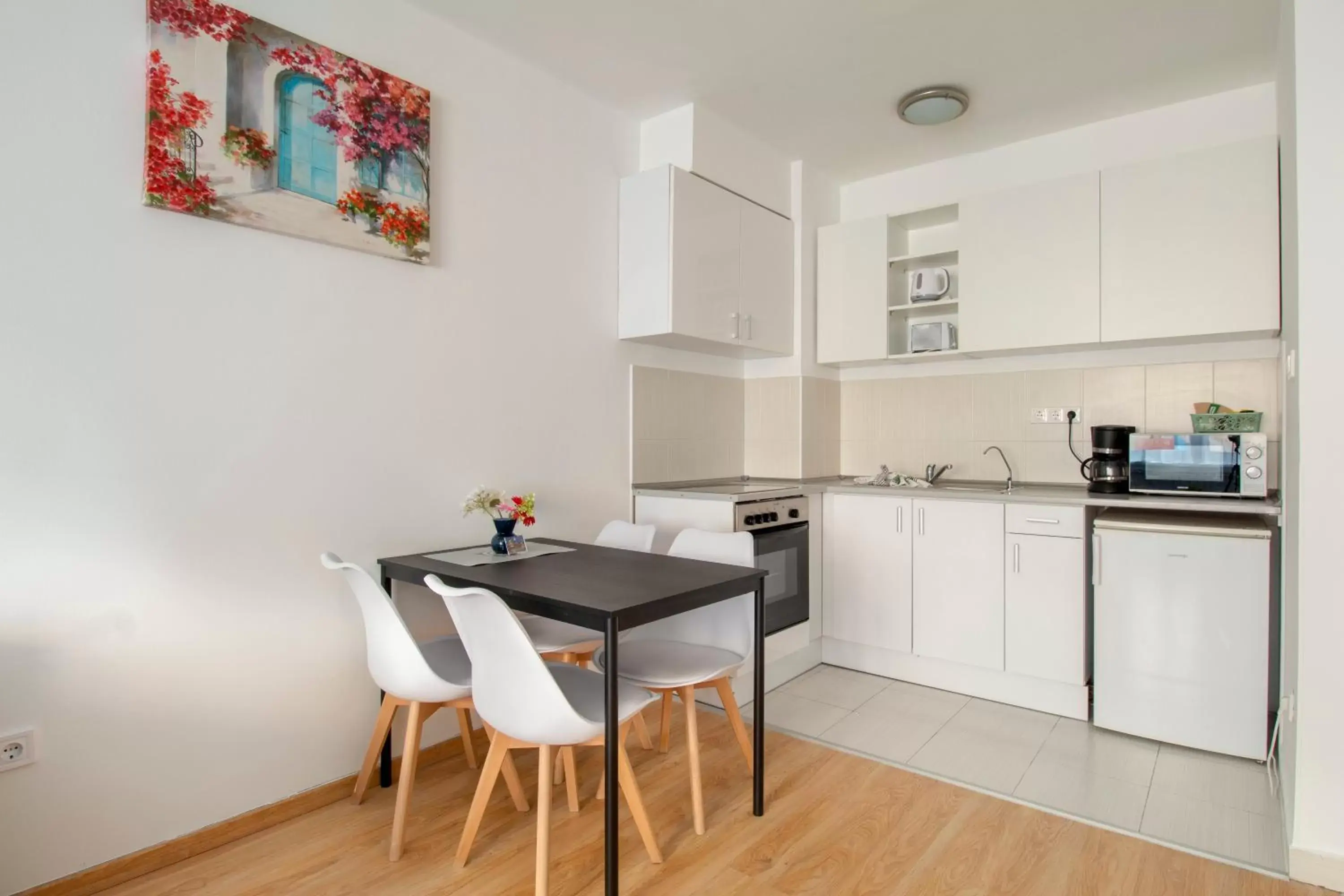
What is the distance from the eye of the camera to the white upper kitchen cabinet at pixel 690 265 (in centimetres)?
321

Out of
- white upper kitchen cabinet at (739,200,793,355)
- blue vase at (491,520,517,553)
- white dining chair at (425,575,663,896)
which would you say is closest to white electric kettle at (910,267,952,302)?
white upper kitchen cabinet at (739,200,793,355)

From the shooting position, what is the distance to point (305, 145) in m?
2.23

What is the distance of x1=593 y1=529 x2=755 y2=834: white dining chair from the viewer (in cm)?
214

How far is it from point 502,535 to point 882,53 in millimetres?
2313

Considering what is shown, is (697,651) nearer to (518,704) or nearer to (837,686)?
(518,704)

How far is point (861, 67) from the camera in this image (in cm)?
294

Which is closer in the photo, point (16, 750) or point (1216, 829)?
point (16, 750)

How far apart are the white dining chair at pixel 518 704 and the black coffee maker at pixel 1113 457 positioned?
2413mm

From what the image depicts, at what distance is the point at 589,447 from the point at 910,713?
1.77m

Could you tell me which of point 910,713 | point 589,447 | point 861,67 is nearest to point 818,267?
point 861,67

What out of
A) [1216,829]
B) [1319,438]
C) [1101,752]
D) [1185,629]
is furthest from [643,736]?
[1319,438]

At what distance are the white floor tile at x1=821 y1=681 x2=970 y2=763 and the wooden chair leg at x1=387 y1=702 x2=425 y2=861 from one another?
1522 millimetres

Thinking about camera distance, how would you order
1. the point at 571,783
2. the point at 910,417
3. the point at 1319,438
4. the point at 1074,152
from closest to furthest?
the point at 1319,438 < the point at 571,783 < the point at 1074,152 < the point at 910,417

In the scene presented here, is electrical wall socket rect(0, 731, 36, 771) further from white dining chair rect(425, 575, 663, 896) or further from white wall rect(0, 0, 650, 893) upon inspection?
white dining chair rect(425, 575, 663, 896)
